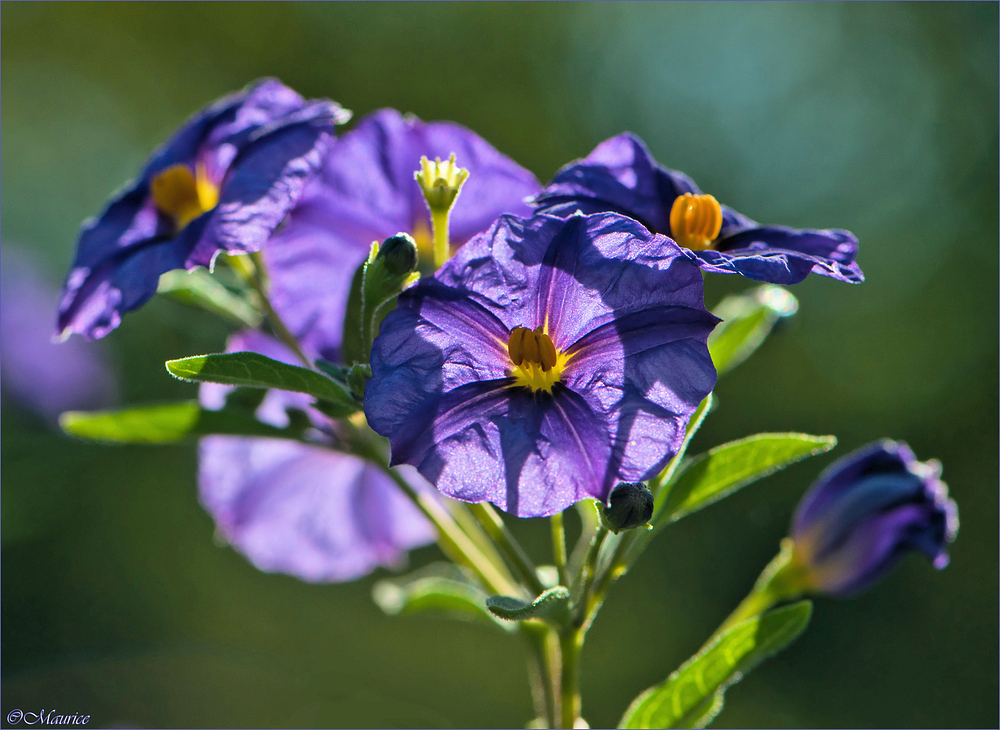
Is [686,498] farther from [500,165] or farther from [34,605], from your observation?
[34,605]

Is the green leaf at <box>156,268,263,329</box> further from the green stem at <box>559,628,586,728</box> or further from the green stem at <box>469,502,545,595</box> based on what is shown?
the green stem at <box>559,628,586,728</box>

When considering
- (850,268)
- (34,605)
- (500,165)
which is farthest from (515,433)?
(34,605)

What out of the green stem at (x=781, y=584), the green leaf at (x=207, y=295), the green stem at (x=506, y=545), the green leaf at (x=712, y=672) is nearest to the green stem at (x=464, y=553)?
the green stem at (x=506, y=545)

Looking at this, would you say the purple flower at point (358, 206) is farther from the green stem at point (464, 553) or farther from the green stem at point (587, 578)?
the green stem at point (587, 578)

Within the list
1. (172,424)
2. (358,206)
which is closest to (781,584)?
(358,206)

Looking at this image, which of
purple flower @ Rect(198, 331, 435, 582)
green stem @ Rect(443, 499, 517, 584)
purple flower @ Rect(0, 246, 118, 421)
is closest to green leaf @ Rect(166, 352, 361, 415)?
green stem @ Rect(443, 499, 517, 584)

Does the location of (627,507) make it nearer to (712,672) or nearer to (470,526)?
(712,672)

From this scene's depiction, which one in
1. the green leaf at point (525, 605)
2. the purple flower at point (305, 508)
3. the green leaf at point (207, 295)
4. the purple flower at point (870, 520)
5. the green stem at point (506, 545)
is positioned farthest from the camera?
the purple flower at point (305, 508)
